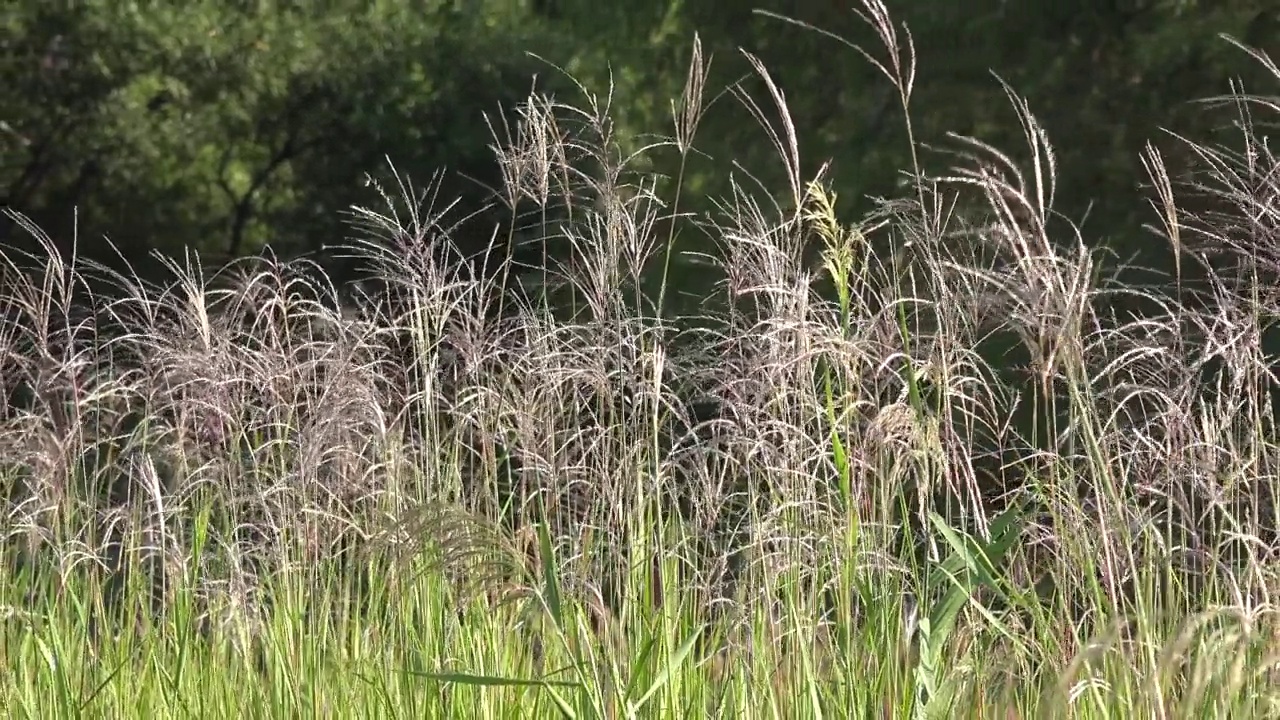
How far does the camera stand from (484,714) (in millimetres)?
2473

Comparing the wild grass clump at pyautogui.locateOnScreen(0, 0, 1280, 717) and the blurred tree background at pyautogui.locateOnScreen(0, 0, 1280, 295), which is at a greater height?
the blurred tree background at pyautogui.locateOnScreen(0, 0, 1280, 295)

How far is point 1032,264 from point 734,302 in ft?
2.92

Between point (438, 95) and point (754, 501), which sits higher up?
point (438, 95)

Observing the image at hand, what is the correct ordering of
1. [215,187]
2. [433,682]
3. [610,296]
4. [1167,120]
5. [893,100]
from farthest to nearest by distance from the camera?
[215,187] < [893,100] < [1167,120] < [433,682] < [610,296]

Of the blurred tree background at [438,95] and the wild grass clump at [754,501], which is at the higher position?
the blurred tree background at [438,95]

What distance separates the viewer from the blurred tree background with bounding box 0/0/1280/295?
21.3ft

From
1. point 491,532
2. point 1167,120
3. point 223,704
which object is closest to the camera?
point 491,532

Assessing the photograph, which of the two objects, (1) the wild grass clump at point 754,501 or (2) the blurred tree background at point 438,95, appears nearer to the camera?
(1) the wild grass clump at point 754,501

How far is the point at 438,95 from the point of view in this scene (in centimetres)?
746

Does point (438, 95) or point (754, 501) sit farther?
point (438, 95)

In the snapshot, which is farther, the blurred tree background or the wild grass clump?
the blurred tree background

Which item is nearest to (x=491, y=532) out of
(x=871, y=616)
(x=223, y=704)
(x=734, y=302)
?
(x=871, y=616)

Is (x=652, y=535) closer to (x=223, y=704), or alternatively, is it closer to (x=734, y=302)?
(x=734, y=302)

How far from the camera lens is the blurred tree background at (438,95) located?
6480 mm
